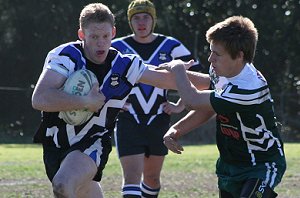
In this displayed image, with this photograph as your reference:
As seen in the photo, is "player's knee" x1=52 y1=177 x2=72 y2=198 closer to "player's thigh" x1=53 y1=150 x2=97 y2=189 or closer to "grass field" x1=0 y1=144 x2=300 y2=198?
"player's thigh" x1=53 y1=150 x2=97 y2=189

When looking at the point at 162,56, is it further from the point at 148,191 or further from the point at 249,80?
the point at 249,80

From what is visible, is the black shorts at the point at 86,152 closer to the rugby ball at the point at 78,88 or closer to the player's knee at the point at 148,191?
the rugby ball at the point at 78,88

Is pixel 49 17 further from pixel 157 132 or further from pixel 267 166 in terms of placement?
pixel 267 166

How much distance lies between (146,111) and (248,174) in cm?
282

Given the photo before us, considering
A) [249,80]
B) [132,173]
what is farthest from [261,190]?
[132,173]

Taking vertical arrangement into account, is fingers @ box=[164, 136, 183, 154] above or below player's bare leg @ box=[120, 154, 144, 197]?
above

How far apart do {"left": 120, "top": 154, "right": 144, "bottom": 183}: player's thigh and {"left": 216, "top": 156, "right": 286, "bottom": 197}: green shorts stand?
2068mm

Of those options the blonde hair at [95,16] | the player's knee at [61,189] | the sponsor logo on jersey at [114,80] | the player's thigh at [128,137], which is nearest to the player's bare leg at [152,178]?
the player's thigh at [128,137]

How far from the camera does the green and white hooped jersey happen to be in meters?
5.64

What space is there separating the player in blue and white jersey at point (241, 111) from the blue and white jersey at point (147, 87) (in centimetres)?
255

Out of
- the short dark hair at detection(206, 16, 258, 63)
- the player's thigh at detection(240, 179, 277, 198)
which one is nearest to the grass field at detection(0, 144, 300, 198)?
the player's thigh at detection(240, 179, 277, 198)

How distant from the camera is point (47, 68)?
19.4ft

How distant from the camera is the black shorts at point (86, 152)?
5.98m

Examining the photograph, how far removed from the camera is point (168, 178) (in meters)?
12.2
